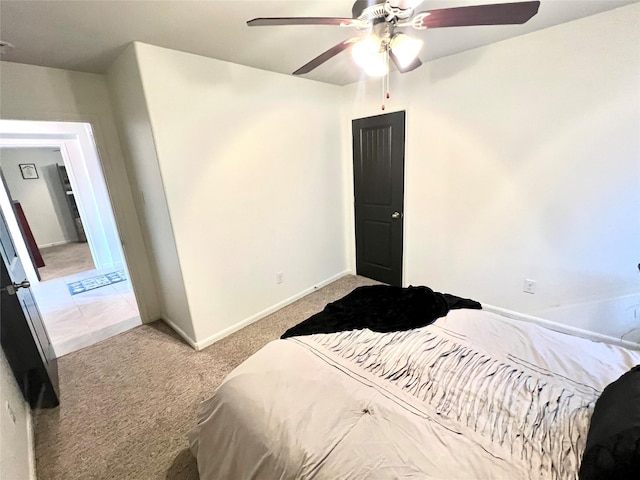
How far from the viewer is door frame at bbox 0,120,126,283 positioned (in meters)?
4.00

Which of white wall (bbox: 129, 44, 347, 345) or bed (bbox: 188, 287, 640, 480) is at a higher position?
white wall (bbox: 129, 44, 347, 345)

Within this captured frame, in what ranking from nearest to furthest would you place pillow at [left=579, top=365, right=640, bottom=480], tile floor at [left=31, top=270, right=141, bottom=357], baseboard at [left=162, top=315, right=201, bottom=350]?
pillow at [left=579, top=365, right=640, bottom=480], baseboard at [left=162, top=315, right=201, bottom=350], tile floor at [left=31, top=270, right=141, bottom=357]

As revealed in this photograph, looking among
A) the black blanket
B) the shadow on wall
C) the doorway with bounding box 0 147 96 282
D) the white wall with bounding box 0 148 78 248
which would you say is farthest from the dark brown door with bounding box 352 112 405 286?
the shadow on wall

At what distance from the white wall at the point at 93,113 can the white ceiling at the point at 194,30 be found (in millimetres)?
108

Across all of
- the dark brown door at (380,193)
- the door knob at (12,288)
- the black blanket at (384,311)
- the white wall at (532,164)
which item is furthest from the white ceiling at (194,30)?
the black blanket at (384,311)

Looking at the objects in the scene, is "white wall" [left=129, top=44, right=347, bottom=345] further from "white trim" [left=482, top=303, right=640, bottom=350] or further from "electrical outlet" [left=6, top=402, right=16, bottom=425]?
"white trim" [left=482, top=303, right=640, bottom=350]


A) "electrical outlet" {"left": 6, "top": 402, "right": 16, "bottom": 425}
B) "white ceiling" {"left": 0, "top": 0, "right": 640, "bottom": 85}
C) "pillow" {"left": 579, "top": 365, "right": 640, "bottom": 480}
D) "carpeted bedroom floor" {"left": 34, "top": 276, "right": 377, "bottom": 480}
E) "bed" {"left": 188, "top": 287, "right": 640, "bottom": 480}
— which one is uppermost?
"white ceiling" {"left": 0, "top": 0, "right": 640, "bottom": 85}

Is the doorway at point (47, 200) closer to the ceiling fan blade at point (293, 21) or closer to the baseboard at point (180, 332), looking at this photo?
the baseboard at point (180, 332)

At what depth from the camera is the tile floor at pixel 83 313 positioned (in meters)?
2.83

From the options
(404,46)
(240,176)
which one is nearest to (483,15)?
(404,46)

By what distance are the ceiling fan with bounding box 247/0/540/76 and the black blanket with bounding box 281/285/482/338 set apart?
1445mm

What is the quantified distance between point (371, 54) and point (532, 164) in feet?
5.76

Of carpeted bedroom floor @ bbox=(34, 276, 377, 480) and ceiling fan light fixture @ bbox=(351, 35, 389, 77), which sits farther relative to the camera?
carpeted bedroom floor @ bbox=(34, 276, 377, 480)

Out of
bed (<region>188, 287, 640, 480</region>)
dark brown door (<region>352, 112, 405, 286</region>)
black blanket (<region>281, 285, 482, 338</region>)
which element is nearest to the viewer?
bed (<region>188, 287, 640, 480</region>)
